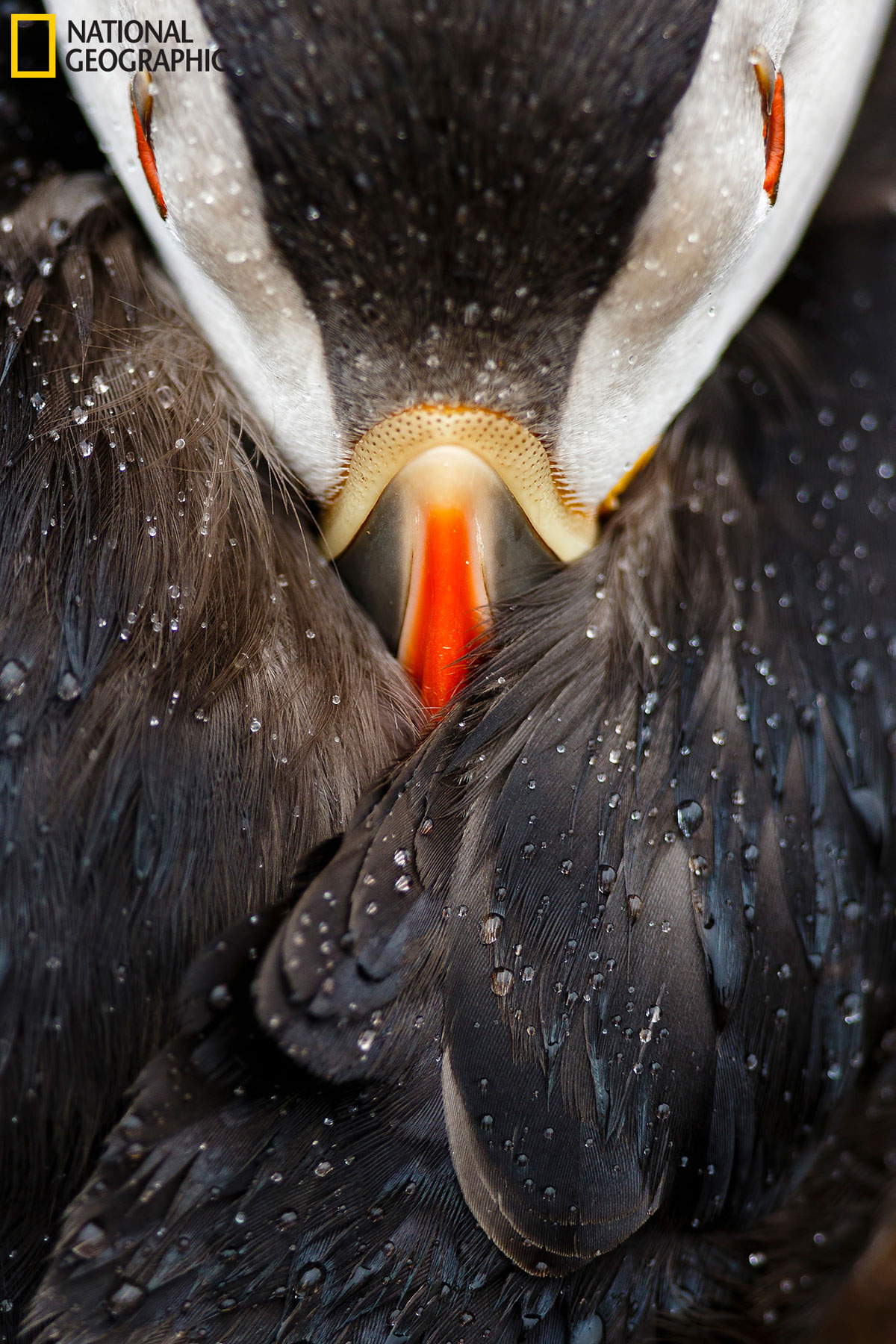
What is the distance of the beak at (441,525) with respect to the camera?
73cm

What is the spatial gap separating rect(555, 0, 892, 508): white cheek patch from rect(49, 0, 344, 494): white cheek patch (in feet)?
0.56

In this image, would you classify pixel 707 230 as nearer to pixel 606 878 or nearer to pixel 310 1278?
pixel 606 878

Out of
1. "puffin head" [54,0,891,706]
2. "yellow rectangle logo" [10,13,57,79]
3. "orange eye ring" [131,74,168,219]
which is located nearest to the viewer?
"puffin head" [54,0,891,706]

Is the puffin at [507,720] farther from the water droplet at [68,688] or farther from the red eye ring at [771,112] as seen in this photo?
the water droplet at [68,688]

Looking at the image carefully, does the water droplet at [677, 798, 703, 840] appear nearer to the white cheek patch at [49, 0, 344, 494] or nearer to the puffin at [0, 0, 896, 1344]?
the puffin at [0, 0, 896, 1344]

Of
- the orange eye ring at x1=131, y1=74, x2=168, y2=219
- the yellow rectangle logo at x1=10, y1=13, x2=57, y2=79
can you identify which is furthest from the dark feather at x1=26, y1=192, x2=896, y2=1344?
the yellow rectangle logo at x1=10, y1=13, x2=57, y2=79

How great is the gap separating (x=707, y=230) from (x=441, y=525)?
25 centimetres

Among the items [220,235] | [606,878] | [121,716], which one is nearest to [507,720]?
[606,878]

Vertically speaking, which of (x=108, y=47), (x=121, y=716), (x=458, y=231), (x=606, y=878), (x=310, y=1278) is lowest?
(x=310, y=1278)

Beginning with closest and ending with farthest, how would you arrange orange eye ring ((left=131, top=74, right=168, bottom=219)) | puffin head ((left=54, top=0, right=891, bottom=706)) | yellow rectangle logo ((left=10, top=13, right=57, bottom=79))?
1. puffin head ((left=54, top=0, right=891, bottom=706))
2. orange eye ring ((left=131, top=74, right=168, bottom=219))
3. yellow rectangle logo ((left=10, top=13, right=57, bottom=79))

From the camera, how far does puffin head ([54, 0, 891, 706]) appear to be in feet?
2.01

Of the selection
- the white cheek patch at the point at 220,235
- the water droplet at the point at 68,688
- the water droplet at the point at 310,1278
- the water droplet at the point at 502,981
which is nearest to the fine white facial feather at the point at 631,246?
the white cheek patch at the point at 220,235

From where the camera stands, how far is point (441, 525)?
732 mm

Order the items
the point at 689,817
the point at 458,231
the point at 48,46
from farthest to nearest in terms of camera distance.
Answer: the point at 48,46 → the point at 689,817 → the point at 458,231
